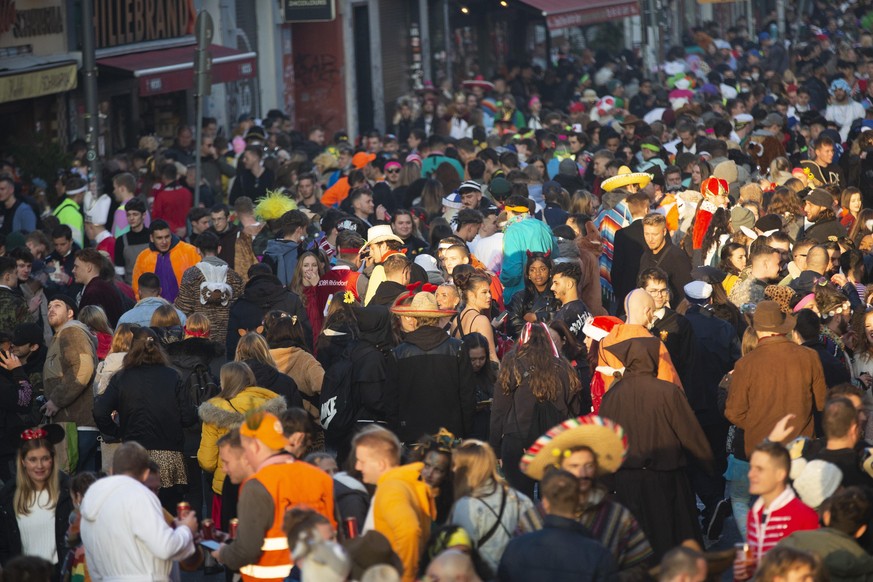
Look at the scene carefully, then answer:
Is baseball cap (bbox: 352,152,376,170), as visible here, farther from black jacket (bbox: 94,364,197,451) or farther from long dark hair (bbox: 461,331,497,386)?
black jacket (bbox: 94,364,197,451)

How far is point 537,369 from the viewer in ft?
28.5

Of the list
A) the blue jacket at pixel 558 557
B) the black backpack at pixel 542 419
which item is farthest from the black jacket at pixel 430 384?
the blue jacket at pixel 558 557

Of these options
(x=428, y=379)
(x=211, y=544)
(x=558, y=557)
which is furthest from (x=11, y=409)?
(x=558, y=557)

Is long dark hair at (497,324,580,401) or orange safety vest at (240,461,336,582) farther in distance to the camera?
long dark hair at (497,324,580,401)

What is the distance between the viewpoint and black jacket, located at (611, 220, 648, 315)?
13.3 m

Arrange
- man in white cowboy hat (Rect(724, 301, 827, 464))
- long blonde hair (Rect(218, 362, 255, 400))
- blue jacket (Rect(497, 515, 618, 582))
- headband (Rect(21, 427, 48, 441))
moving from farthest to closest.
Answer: man in white cowboy hat (Rect(724, 301, 827, 464)), long blonde hair (Rect(218, 362, 255, 400)), headband (Rect(21, 427, 48, 441)), blue jacket (Rect(497, 515, 618, 582))

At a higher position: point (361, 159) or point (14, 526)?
point (361, 159)

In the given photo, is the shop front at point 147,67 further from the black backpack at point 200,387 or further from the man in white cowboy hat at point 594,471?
the man in white cowboy hat at point 594,471

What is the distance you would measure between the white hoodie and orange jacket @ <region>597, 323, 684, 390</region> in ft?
9.37

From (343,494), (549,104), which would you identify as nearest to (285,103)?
(549,104)

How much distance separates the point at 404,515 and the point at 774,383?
3057mm

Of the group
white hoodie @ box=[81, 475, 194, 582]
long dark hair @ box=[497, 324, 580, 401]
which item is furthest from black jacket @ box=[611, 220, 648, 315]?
white hoodie @ box=[81, 475, 194, 582]

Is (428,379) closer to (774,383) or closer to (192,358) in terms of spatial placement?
(192,358)

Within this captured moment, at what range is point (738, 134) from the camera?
72.2 ft
